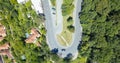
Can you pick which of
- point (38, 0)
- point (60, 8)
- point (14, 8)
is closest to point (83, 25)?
point (60, 8)

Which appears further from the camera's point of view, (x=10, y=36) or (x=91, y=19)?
(x=10, y=36)

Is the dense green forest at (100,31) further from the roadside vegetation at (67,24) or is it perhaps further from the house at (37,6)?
the house at (37,6)

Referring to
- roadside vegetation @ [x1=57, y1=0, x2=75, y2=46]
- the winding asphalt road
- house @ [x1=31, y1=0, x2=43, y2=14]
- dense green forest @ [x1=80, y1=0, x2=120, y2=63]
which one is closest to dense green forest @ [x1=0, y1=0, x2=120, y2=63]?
dense green forest @ [x1=80, y1=0, x2=120, y2=63]

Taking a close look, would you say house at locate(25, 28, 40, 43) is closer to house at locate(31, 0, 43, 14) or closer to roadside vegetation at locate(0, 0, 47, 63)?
roadside vegetation at locate(0, 0, 47, 63)

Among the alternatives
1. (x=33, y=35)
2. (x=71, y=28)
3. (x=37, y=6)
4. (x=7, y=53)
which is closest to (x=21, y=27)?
(x=33, y=35)

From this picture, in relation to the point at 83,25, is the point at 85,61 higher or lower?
lower

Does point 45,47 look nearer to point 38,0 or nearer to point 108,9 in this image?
point 38,0

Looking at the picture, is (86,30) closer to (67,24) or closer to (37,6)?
(67,24)
